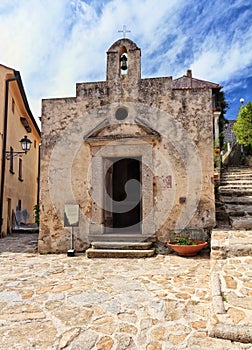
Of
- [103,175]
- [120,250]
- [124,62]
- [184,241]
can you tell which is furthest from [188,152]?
[124,62]

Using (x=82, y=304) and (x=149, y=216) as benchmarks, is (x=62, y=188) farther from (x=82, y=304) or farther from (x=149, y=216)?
(x=82, y=304)

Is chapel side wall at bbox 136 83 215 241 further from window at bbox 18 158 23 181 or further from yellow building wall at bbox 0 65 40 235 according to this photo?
window at bbox 18 158 23 181

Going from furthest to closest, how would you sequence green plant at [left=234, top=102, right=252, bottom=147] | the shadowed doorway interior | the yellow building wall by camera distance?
green plant at [left=234, top=102, right=252, bottom=147]
the yellow building wall
the shadowed doorway interior

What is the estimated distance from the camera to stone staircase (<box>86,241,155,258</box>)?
22.9 feet

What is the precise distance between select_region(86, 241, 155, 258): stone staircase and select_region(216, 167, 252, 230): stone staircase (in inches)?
86.0

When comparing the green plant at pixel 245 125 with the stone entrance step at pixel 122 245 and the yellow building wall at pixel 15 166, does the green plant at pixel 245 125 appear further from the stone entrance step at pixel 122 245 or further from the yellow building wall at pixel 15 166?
the yellow building wall at pixel 15 166

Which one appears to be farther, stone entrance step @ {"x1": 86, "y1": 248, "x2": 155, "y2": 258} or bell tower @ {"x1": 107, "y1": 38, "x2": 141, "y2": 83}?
bell tower @ {"x1": 107, "y1": 38, "x2": 141, "y2": 83}

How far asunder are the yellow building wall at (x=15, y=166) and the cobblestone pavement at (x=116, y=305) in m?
6.79

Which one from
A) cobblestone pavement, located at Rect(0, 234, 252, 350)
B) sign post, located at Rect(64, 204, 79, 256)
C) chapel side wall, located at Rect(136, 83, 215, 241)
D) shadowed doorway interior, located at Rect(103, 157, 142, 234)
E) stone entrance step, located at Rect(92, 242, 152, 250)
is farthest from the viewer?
shadowed doorway interior, located at Rect(103, 157, 142, 234)

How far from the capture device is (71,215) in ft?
24.8

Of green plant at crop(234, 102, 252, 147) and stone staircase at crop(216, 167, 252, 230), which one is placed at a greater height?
green plant at crop(234, 102, 252, 147)

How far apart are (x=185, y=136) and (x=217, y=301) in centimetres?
488

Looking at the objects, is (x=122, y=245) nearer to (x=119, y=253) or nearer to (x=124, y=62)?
(x=119, y=253)

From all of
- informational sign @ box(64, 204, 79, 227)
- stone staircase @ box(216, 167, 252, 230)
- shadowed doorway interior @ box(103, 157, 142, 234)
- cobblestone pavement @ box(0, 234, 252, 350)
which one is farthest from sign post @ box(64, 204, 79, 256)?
stone staircase @ box(216, 167, 252, 230)
